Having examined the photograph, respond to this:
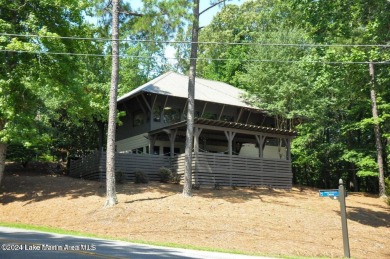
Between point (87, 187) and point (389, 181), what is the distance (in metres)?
19.4

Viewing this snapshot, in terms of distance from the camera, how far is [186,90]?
30.2m

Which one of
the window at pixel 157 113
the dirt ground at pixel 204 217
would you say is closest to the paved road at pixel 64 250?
the dirt ground at pixel 204 217

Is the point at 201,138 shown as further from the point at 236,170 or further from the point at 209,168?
the point at 209,168

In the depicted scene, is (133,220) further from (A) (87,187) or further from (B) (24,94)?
→ (B) (24,94)

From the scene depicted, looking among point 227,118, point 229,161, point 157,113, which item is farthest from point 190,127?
point 227,118

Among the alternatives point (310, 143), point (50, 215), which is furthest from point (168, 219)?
point (310, 143)

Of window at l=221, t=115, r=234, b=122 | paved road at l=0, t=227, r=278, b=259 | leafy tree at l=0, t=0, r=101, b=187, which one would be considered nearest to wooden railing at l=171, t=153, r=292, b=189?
window at l=221, t=115, r=234, b=122

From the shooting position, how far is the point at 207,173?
24.0 metres

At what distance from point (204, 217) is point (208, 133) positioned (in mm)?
13419

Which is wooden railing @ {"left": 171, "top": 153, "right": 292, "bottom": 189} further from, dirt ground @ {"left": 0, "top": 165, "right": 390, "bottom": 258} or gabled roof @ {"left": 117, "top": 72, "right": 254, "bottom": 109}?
gabled roof @ {"left": 117, "top": 72, "right": 254, "bottom": 109}

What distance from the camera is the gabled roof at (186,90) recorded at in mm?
28438

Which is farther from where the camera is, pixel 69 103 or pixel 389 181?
pixel 389 181

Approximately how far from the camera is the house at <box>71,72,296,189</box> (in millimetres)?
24250

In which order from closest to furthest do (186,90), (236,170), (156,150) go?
(236,170), (156,150), (186,90)
